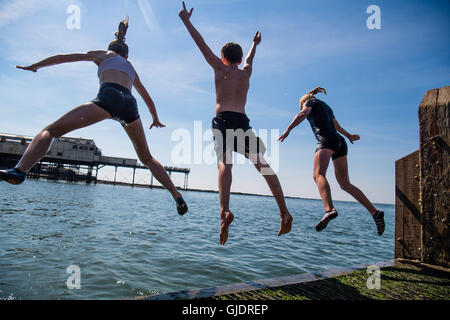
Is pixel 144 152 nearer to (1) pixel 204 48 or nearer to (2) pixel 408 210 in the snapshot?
(1) pixel 204 48

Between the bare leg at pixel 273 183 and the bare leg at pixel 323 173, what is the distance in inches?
37.1

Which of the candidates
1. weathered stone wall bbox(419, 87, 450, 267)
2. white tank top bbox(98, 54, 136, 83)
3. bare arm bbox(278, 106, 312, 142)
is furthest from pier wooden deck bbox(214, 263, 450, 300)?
white tank top bbox(98, 54, 136, 83)

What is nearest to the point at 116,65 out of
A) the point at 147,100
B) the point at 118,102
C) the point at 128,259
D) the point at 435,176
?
the point at 118,102

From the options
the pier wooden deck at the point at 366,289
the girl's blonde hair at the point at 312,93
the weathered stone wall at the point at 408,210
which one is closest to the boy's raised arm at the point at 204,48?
the girl's blonde hair at the point at 312,93

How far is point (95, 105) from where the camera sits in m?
2.72

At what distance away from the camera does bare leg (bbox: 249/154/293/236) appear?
306cm

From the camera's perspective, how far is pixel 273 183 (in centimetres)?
315

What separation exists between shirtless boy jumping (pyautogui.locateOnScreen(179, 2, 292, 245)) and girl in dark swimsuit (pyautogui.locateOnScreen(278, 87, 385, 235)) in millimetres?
973

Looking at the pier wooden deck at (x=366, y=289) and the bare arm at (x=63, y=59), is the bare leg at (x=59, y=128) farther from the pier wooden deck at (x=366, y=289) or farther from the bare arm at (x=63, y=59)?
the pier wooden deck at (x=366, y=289)

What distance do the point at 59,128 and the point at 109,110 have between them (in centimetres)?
51

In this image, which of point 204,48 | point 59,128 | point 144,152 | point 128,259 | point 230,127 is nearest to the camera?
point 59,128

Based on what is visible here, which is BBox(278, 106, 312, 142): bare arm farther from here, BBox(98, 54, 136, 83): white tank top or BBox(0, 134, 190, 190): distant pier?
BBox(0, 134, 190, 190): distant pier
